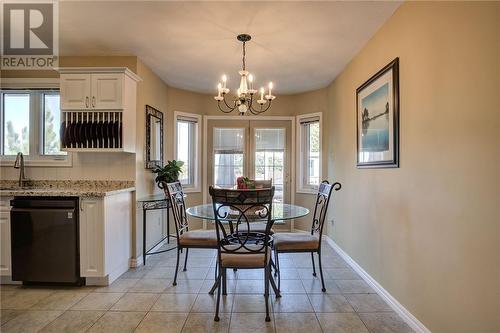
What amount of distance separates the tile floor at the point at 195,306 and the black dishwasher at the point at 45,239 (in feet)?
0.56

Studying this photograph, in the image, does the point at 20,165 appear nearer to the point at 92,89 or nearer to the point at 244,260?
the point at 92,89

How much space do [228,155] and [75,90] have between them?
264 centimetres

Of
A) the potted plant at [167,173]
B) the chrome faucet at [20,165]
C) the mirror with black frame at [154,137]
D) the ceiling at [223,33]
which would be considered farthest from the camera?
the potted plant at [167,173]

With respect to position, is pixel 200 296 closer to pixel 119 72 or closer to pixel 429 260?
pixel 429 260

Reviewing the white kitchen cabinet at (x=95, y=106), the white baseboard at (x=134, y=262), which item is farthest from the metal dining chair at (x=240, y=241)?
the white kitchen cabinet at (x=95, y=106)

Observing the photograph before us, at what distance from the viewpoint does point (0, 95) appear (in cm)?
361

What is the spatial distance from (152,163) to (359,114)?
2700 millimetres

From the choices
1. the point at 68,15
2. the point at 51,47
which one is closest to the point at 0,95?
the point at 51,47

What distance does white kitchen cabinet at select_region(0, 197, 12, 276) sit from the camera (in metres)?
2.84

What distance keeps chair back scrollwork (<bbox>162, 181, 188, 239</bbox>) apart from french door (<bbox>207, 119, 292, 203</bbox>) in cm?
190

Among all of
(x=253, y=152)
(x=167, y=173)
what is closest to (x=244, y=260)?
(x=167, y=173)

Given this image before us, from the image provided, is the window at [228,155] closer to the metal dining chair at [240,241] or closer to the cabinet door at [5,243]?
the metal dining chair at [240,241]

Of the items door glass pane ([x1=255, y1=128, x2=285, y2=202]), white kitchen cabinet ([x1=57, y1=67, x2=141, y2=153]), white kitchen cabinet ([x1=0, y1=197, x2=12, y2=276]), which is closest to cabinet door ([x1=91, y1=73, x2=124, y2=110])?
white kitchen cabinet ([x1=57, y1=67, x2=141, y2=153])

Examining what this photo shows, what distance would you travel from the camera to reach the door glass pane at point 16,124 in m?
3.59
